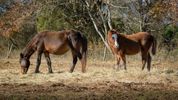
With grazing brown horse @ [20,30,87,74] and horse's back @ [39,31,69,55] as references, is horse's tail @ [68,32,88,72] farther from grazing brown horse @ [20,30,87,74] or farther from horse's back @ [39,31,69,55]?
horse's back @ [39,31,69,55]

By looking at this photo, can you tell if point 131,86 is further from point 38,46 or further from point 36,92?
point 38,46

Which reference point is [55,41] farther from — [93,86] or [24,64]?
[93,86]

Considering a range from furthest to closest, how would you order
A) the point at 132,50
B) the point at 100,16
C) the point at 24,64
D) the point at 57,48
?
1. the point at 100,16
2. the point at 132,50
3. the point at 57,48
4. the point at 24,64

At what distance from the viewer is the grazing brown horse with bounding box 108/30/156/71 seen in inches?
667

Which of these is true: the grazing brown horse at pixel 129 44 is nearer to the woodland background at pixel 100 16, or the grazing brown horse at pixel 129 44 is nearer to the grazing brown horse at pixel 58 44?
the grazing brown horse at pixel 58 44

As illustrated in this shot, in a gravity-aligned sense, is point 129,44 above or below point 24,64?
above

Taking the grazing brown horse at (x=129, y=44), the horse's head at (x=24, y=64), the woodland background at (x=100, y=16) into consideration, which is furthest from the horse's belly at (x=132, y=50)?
the woodland background at (x=100, y=16)

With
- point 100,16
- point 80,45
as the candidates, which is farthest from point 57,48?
point 100,16

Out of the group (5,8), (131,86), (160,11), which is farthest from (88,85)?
(5,8)

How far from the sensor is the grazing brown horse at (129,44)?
16953mm

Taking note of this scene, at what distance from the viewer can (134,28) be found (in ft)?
94.9

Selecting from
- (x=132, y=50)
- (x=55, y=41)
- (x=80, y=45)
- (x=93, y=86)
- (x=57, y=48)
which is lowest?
(x=132, y=50)

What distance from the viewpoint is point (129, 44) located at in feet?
57.0

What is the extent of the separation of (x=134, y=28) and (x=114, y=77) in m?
15.2
